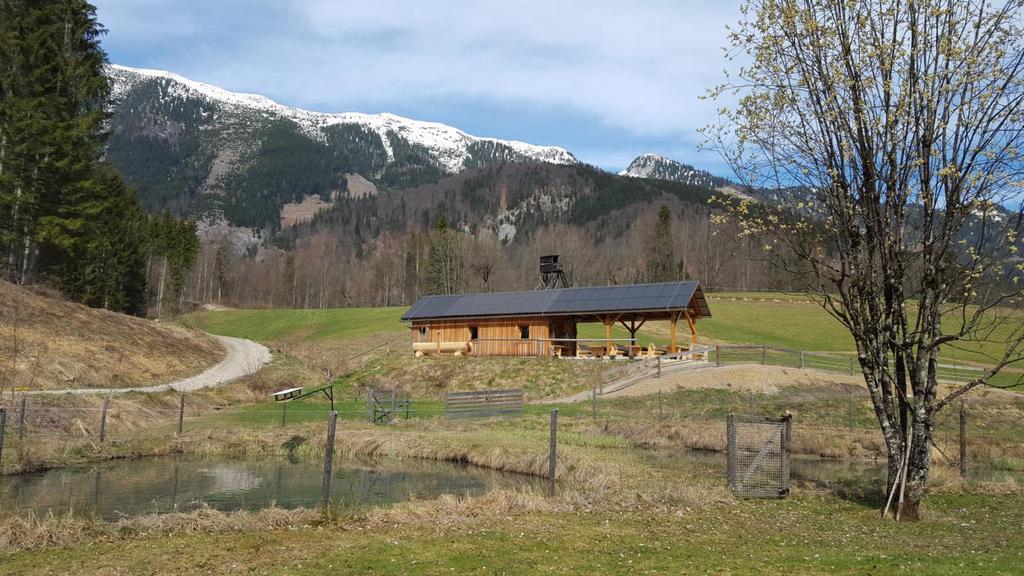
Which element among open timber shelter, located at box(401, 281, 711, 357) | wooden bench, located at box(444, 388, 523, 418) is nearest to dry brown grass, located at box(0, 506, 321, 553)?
wooden bench, located at box(444, 388, 523, 418)

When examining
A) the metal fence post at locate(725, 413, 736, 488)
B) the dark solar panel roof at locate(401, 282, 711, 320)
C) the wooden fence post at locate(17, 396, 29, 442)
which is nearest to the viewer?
the metal fence post at locate(725, 413, 736, 488)

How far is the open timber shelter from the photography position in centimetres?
4231

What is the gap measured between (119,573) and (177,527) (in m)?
2.44

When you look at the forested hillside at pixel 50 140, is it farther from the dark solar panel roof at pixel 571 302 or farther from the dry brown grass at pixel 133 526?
the dry brown grass at pixel 133 526

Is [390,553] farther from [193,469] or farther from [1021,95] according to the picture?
[193,469]

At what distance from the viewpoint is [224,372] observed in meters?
42.8

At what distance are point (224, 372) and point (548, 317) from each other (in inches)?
800

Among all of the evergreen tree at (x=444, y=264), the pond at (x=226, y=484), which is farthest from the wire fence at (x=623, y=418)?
the evergreen tree at (x=444, y=264)

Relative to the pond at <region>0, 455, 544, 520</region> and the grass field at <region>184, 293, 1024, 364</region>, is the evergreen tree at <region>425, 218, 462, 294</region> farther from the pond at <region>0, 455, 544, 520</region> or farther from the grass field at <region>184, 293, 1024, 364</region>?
the pond at <region>0, 455, 544, 520</region>

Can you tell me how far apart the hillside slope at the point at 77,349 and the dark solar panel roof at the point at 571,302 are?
15.9m

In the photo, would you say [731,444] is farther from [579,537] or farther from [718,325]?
[718,325]

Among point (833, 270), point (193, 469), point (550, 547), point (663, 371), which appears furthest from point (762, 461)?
point (663, 371)

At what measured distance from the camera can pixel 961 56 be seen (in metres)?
11.6

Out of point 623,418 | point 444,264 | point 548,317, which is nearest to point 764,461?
point 623,418
